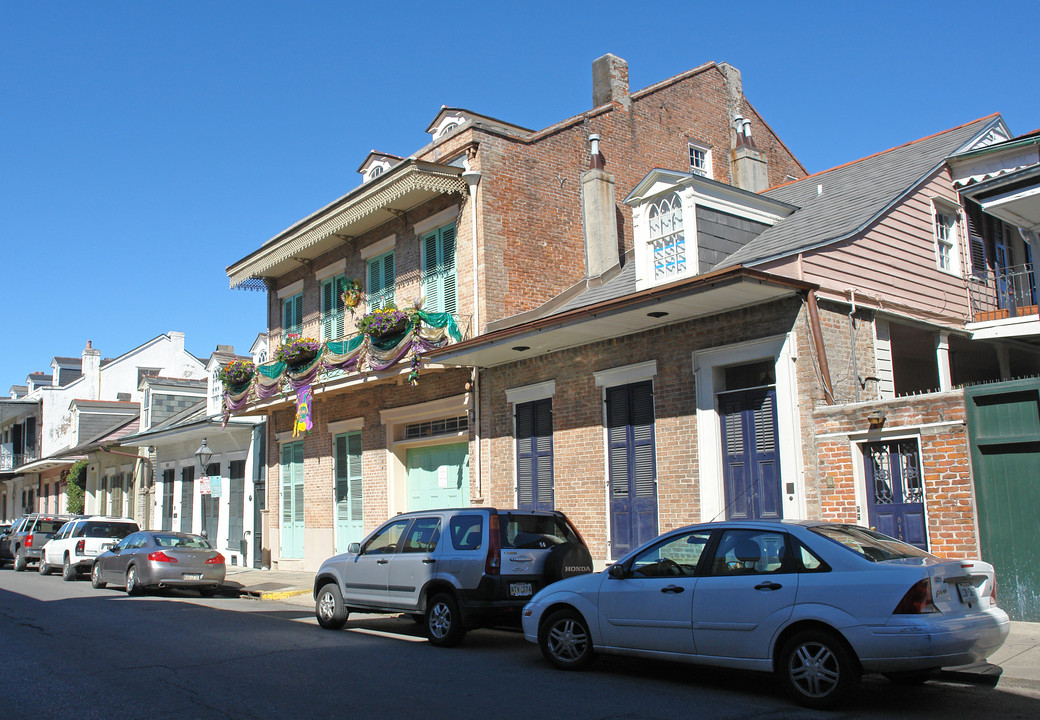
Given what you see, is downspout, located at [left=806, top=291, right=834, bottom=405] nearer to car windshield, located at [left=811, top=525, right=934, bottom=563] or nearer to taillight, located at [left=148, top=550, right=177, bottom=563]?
car windshield, located at [left=811, top=525, right=934, bottom=563]

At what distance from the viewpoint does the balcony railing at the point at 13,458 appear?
154ft

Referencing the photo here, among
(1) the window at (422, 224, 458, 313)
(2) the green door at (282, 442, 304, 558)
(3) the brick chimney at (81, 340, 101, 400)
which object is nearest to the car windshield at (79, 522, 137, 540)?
(2) the green door at (282, 442, 304, 558)

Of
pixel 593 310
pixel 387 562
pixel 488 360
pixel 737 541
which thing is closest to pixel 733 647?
pixel 737 541

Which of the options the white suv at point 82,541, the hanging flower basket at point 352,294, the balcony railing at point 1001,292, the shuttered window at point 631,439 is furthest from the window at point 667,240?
the white suv at point 82,541

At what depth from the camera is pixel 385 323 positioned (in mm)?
17453

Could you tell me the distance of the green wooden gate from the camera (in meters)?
9.34

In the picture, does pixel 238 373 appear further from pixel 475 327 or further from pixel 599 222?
pixel 599 222

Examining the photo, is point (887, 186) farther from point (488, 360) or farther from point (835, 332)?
point (488, 360)

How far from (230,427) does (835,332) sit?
19.1 m

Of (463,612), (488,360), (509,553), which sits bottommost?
(463,612)

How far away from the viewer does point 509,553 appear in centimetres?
1033

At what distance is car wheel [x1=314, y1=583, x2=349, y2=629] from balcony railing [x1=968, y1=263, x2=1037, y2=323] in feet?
36.3

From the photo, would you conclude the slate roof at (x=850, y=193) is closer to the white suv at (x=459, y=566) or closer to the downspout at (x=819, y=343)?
the downspout at (x=819, y=343)

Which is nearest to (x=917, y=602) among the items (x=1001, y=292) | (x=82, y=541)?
(x=1001, y=292)
